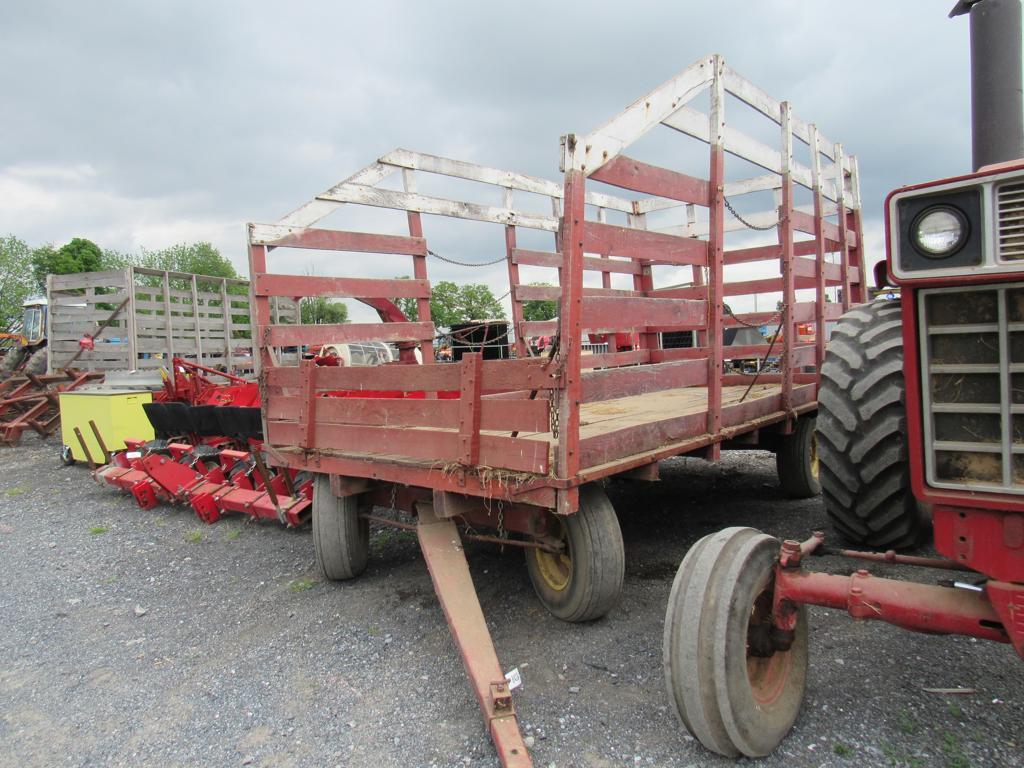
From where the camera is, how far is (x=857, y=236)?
20.6 feet

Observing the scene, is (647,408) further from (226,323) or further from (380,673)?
(226,323)

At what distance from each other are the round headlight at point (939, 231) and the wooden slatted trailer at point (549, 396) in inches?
48.4

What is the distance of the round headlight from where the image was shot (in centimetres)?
168

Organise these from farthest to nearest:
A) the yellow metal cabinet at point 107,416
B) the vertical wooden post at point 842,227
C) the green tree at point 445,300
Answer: the green tree at point 445,300, the yellow metal cabinet at point 107,416, the vertical wooden post at point 842,227

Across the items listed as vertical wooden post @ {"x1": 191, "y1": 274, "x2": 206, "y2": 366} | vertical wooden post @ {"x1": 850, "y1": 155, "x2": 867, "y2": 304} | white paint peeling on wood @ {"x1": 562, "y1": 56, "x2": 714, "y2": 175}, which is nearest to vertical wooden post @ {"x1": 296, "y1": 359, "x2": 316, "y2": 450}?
white paint peeling on wood @ {"x1": 562, "y1": 56, "x2": 714, "y2": 175}

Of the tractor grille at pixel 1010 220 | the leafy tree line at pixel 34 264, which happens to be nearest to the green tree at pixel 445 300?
the leafy tree line at pixel 34 264

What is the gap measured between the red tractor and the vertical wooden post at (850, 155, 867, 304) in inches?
167

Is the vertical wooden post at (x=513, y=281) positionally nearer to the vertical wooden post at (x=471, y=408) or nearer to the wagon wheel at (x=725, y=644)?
the vertical wooden post at (x=471, y=408)

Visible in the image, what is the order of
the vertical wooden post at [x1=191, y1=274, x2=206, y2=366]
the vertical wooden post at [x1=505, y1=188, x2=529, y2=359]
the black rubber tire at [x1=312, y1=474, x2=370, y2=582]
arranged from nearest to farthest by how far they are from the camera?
the black rubber tire at [x1=312, y1=474, x2=370, y2=582] < the vertical wooden post at [x1=505, y1=188, x2=529, y2=359] < the vertical wooden post at [x1=191, y1=274, x2=206, y2=366]

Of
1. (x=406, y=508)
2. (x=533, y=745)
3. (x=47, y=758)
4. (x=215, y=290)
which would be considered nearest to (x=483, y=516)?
(x=406, y=508)

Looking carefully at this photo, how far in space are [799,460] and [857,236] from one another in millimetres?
2355

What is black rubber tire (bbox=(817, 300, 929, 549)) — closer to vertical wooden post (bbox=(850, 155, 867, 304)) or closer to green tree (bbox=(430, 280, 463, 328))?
vertical wooden post (bbox=(850, 155, 867, 304))

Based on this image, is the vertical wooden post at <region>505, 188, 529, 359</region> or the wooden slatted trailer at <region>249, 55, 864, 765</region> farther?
the vertical wooden post at <region>505, 188, 529, 359</region>

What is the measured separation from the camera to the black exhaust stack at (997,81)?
10.1 ft
